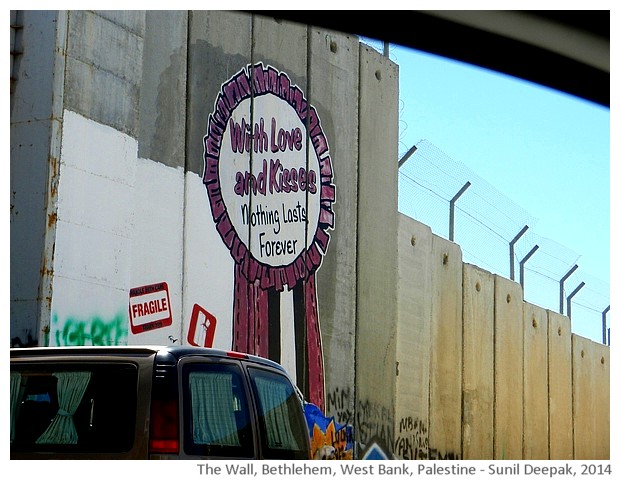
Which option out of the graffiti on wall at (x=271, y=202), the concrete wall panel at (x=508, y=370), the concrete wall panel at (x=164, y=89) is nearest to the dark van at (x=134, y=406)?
the concrete wall panel at (x=164, y=89)

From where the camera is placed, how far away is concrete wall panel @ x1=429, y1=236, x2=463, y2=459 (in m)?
19.6

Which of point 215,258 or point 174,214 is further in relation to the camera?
point 215,258

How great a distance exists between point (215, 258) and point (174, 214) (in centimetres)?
110

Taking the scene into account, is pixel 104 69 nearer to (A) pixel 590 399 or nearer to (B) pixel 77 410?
(B) pixel 77 410

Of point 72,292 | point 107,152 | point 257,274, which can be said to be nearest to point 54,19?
point 107,152

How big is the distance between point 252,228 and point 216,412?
8.96 m

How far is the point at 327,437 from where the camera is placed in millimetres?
15836

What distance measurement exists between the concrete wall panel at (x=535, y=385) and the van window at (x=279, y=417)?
1844 cm

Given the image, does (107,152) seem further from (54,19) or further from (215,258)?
(215,258)

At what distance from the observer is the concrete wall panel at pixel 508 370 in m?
22.6

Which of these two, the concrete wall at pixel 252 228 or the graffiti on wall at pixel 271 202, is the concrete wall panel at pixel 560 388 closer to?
the concrete wall at pixel 252 228

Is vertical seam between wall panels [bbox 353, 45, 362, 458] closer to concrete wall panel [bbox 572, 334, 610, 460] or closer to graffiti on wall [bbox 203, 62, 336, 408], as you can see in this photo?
graffiti on wall [bbox 203, 62, 336, 408]

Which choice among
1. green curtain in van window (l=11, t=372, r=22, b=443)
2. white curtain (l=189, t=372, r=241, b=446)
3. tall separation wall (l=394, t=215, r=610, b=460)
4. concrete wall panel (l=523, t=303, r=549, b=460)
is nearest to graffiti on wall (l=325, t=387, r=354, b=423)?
tall separation wall (l=394, t=215, r=610, b=460)

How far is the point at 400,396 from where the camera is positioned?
59.7 feet
